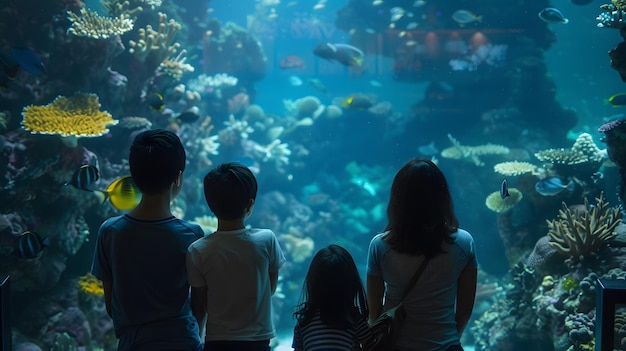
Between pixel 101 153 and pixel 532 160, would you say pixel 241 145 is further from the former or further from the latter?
pixel 532 160

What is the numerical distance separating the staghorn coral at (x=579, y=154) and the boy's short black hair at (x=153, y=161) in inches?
294

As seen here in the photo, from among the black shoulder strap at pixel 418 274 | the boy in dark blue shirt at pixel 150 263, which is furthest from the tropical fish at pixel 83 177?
the black shoulder strap at pixel 418 274

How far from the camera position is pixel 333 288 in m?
2.06

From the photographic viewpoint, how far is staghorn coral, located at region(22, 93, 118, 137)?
5.95m

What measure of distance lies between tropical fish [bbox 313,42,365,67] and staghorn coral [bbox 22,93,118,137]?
5.49 m

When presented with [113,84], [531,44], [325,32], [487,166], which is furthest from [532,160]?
[325,32]

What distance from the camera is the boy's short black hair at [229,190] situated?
222cm

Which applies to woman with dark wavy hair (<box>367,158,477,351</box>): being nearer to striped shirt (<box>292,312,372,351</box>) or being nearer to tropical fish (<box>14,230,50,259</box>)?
striped shirt (<box>292,312,372,351</box>)

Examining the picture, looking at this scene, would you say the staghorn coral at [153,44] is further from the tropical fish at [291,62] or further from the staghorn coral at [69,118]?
the tropical fish at [291,62]

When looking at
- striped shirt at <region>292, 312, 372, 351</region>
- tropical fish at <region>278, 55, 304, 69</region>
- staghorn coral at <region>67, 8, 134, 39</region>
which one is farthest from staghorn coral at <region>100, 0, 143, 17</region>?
striped shirt at <region>292, 312, 372, 351</region>

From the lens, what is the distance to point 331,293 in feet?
6.75

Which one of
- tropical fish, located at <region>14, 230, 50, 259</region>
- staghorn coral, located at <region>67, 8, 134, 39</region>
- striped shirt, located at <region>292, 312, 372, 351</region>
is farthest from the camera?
staghorn coral, located at <region>67, 8, 134, 39</region>

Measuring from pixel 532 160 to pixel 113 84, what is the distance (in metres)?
10.4

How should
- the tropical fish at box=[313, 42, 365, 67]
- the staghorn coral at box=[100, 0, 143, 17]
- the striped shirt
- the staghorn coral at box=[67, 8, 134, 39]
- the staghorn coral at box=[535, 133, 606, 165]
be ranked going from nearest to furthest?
the striped shirt → the staghorn coral at box=[67, 8, 134, 39] → the staghorn coral at box=[535, 133, 606, 165] → the staghorn coral at box=[100, 0, 143, 17] → the tropical fish at box=[313, 42, 365, 67]
